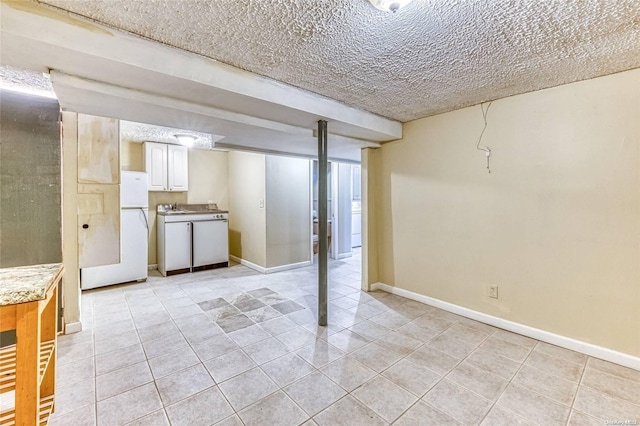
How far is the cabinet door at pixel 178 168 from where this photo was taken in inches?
180

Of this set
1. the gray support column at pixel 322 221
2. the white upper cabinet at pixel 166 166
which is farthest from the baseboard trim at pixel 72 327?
the white upper cabinet at pixel 166 166

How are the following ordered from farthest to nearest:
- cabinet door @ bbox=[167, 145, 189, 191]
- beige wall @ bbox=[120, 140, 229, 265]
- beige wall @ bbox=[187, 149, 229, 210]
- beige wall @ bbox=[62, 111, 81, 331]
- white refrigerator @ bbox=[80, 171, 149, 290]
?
beige wall @ bbox=[187, 149, 229, 210] → cabinet door @ bbox=[167, 145, 189, 191] → beige wall @ bbox=[120, 140, 229, 265] → white refrigerator @ bbox=[80, 171, 149, 290] → beige wall @ bbox=[62, 111, 81, 331]

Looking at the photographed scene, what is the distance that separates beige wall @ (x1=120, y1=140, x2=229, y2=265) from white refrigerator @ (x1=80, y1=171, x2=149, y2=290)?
760 millimetres

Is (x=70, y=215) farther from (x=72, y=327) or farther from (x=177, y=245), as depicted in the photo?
(x=177, y=245)

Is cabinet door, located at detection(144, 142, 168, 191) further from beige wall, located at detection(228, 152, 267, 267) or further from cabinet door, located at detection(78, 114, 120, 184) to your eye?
cabinet door, located at detection(78, 114, 120, 184)

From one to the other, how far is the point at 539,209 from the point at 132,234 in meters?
4.77

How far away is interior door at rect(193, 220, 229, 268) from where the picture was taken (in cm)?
449

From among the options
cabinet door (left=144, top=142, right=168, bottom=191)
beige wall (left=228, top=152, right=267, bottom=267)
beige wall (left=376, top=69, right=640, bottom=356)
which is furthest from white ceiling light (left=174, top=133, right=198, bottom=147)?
beige wall (left=376, top=69, right=640, bottom=356)

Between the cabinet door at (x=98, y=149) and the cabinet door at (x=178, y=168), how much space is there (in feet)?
6.12

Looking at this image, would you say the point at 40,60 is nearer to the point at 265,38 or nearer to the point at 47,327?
the point at 265,38

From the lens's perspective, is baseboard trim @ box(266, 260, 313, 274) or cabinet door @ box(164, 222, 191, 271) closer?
cabinet door @ box(164, 222, 191, 271)

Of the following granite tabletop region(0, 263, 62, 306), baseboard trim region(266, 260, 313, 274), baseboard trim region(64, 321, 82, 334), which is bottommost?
baseboard trim region(64, 321, 82, 334)

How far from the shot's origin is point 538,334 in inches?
92.0

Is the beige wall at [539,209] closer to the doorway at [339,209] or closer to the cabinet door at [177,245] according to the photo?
the doorway at [339,209]
